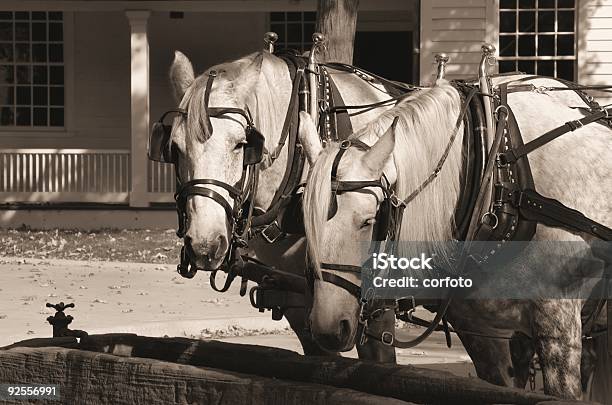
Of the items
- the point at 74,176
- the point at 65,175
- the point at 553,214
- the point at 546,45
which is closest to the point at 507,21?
the point at 546,45

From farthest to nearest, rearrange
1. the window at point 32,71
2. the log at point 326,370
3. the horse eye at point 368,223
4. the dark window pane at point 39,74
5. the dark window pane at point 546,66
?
the dark window pane at point 39,74, the window at point 32,71, the dark window pane at point 546,66, the horse eye at point 368,223, the log at point 326,370

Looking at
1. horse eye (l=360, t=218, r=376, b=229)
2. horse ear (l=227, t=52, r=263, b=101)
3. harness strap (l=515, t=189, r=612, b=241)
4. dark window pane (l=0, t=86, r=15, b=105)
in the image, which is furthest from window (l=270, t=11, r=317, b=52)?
horse eye (l=360, t=218, r=376, b=229)

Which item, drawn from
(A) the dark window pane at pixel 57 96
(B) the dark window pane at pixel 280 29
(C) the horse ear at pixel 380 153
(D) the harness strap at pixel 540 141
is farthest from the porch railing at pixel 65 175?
(C) the horse ear at pixel 380 153

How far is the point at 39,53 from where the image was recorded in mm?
24938

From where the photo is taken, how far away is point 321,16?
16.5 metres

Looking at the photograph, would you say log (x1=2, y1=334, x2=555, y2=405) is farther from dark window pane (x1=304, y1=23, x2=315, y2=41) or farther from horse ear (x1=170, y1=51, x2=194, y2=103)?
dark window pane (x1=304, y1=23, x2=315, y2=41)

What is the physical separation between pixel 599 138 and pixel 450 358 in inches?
209

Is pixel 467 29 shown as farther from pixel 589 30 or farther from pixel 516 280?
pixel 516 280

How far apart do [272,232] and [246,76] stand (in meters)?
0.82

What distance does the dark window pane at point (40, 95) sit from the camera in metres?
24.9

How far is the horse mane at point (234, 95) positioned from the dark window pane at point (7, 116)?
18795 mm

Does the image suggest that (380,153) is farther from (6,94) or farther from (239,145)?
(6,94)

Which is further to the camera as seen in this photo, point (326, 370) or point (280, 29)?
point (280, 29)

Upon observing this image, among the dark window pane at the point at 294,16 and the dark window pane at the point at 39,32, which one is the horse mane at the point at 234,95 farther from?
the dark window pane at the point at 39,32
